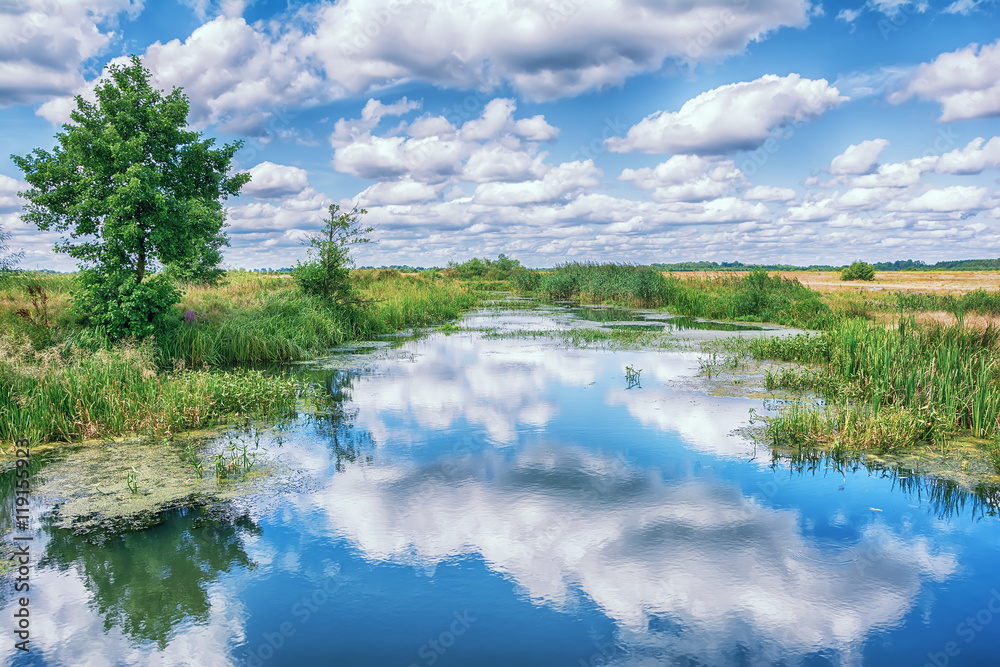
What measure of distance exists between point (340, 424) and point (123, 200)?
663 centimetres

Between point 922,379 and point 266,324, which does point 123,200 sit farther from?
point 922,379

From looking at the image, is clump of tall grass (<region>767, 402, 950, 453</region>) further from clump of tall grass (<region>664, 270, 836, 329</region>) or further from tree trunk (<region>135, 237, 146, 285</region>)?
tree trunk (<region>135, 237, 146, 285</region>)

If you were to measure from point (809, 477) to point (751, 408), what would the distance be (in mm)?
2920

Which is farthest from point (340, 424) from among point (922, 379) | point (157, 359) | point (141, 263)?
point (922, 379)

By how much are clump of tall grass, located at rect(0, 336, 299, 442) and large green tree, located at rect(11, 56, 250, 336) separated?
6.32 feet

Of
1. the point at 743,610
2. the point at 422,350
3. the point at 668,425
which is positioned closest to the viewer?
the point at 743,610

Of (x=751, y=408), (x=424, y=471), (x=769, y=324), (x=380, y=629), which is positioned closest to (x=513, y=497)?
(x=424, y=471)

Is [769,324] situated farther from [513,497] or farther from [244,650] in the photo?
[244,650]

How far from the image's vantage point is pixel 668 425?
9.23m

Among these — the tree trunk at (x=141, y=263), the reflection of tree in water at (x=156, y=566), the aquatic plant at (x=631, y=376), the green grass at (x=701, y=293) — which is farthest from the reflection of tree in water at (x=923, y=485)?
the tree trunk at (x=141, y=263)

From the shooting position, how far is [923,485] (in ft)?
22.3

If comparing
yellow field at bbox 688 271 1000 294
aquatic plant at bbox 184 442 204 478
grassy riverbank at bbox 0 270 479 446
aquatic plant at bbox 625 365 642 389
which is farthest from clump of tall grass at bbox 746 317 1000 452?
yellow field at bbox 688 271 1000 294

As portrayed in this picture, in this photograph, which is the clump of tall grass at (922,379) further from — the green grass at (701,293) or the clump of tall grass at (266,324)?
the clump of tall grass at (266,324)

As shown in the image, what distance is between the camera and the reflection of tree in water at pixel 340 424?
8.05m
